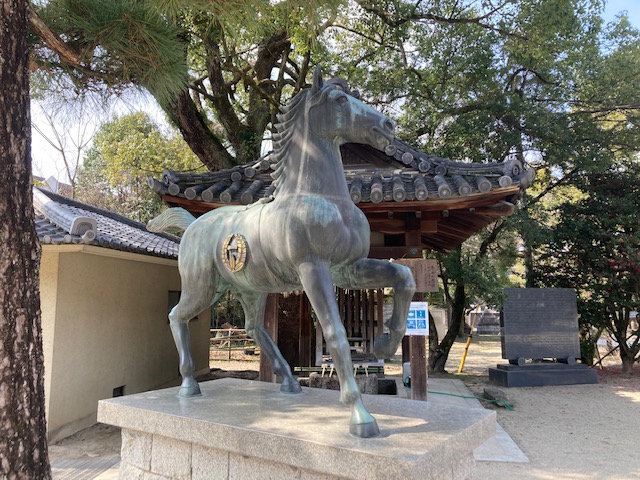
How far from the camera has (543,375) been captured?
1019 centimetres

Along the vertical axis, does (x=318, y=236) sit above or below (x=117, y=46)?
below

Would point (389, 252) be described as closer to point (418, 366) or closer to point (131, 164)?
point (418, 366)

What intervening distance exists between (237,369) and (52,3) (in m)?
10.7

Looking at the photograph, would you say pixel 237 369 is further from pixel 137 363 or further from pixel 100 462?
pixel 100 462

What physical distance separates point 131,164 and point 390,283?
1534 centimetres

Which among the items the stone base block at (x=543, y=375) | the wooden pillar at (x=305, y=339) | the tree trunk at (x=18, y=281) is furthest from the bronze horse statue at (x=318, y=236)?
the stone base block at (x=543, y=375)

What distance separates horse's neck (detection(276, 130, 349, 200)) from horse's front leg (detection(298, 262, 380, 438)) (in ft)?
1.47

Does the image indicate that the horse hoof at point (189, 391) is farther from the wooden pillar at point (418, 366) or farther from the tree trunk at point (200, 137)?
the tree trunk at point (200, 137)

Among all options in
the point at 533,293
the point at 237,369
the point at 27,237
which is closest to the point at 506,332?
the point at 533,293

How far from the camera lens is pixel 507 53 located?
10.7 metres

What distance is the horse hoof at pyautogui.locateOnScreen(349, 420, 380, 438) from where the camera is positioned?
7.01ft

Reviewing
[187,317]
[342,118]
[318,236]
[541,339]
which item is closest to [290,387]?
[187,317]

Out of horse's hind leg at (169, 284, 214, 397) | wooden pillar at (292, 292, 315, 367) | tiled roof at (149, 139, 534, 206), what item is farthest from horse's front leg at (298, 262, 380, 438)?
wooden pillar at (292, 292, 315, 367)

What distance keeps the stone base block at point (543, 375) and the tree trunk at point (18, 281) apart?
9.86 m
